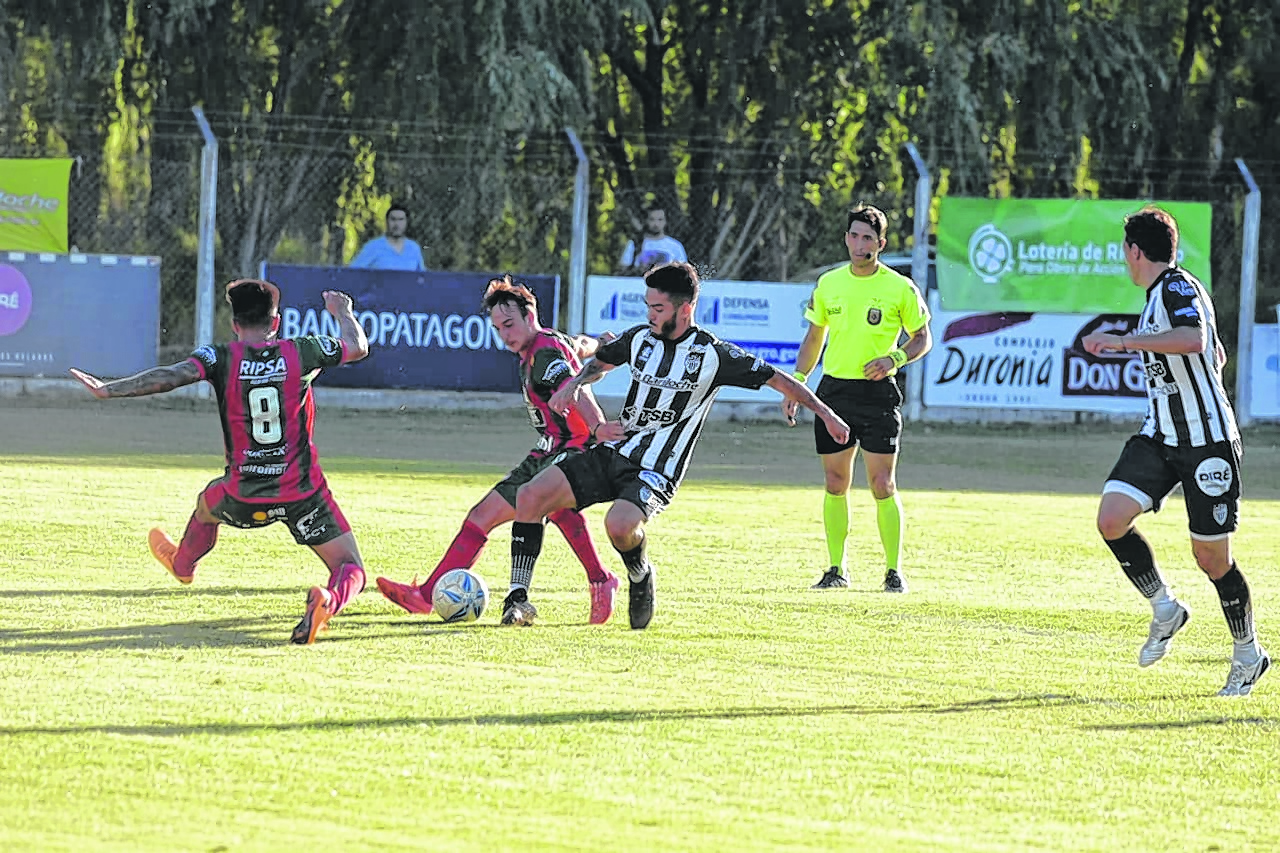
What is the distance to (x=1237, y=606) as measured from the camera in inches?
283

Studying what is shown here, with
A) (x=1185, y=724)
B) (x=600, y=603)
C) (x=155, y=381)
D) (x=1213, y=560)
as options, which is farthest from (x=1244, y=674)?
(x=155, y=381)

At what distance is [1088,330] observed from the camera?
20281 mm

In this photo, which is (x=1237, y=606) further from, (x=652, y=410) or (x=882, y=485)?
(x=882, y=485)

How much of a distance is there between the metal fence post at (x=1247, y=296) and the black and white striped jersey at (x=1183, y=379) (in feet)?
44.2

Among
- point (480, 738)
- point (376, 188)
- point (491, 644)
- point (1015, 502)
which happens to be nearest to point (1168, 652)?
point (491, 644)

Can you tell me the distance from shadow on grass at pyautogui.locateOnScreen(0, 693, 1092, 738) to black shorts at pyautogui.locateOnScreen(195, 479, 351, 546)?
6.76 feet

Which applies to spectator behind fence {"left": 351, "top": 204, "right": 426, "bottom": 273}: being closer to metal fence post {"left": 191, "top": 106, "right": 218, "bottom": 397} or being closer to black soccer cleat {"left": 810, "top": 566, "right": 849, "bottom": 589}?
metal fence post {"left": 191, "top": 106, "right": 218, "bottom": 397}

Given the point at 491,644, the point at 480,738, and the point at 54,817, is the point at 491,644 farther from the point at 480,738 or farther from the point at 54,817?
the point at 54,817

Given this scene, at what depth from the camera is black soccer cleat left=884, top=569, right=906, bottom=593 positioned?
32.2 ft

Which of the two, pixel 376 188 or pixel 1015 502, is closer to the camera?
pixel 1015 502

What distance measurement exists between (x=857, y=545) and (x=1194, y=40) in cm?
1553

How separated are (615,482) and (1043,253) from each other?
43.1 ft

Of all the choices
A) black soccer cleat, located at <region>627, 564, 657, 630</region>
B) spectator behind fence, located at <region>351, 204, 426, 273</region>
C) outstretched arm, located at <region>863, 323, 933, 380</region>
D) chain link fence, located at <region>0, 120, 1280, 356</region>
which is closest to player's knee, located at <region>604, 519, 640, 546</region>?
black soccer cleat, located at <region>627, 564, 657, 630</region>

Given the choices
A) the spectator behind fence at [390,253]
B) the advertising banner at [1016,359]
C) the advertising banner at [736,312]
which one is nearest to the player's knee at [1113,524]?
the advertising banner at [736,312]
